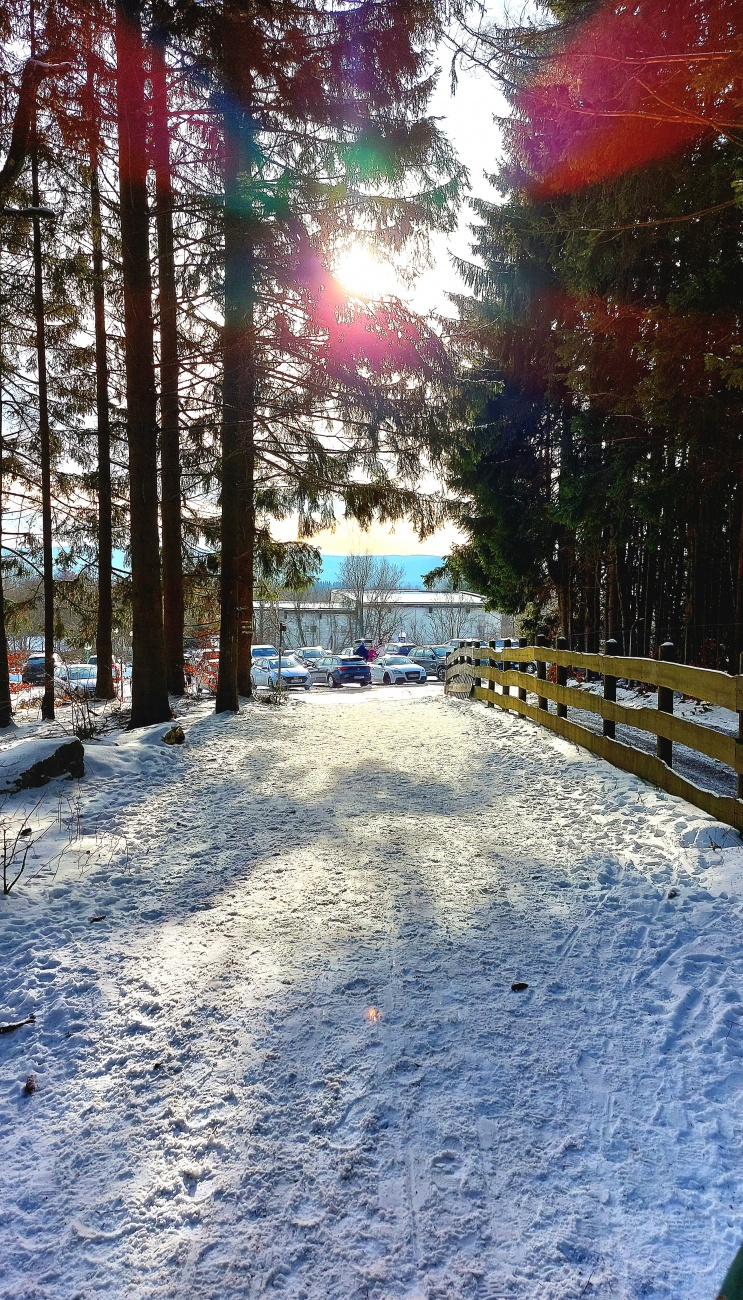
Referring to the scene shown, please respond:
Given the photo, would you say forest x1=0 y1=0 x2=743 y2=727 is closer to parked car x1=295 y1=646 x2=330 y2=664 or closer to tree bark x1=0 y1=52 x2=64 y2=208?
tree bark x1=0 y1=52 x2=64 y2=208

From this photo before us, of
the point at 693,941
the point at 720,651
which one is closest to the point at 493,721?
the point at 720,651

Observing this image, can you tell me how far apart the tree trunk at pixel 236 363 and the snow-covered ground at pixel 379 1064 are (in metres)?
6.15

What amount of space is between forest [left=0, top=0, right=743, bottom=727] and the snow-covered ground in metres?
5.67

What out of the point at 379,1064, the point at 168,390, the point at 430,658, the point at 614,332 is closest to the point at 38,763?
the point at 379,1064

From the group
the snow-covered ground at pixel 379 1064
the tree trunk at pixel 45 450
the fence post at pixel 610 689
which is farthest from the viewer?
the tree trunk at pixel 45 450

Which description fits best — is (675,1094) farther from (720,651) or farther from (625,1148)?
(720,651)

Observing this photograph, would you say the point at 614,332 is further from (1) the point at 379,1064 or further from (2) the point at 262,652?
(2) the point at 262,652

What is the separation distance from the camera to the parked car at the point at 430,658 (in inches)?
1287

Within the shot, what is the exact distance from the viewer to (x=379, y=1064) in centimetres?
234

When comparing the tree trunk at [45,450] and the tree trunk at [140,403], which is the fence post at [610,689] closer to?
the tree trunk at [140,403]

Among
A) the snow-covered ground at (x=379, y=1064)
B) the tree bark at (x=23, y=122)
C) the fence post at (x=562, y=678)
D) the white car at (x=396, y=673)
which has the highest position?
the tree bark at (x=23, y=122)

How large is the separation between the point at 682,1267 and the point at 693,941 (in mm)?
1494

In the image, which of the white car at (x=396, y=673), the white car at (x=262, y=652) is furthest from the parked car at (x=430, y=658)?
the white car at (x=262, y=652)

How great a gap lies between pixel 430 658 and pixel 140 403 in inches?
1019
